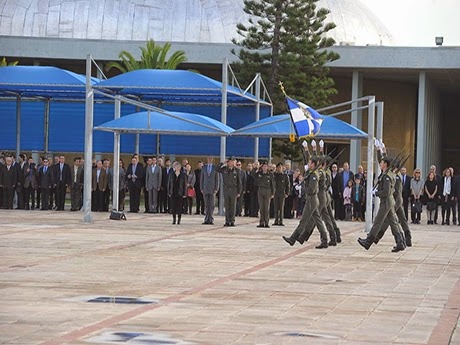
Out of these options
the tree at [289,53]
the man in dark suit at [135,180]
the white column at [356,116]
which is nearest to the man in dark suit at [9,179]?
the man in dark suit at [135,180]

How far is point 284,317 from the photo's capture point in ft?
43.0

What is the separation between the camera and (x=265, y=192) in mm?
31703

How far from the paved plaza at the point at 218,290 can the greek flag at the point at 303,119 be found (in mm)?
3879

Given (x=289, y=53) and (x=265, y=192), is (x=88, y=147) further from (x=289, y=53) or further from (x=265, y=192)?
(x=289, y=53)

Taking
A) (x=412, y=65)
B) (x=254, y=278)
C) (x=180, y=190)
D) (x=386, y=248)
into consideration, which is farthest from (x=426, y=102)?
(x=254, y=278)

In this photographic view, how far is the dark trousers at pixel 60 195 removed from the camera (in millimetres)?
38281

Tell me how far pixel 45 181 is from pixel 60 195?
24.7 inches

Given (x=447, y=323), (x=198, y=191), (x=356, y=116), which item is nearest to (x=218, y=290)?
(x=447, y=323)

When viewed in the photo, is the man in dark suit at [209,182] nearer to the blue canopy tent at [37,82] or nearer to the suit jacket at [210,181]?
the suit jacket at [210,181]

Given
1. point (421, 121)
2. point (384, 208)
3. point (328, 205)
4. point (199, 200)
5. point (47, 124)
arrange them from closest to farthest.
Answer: point (384, 208)
point (328, 205)
point (199, 200)
point (47, 124)
point (421, 121)

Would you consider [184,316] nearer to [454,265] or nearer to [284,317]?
[284,317]

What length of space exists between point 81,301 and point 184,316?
1591 mm

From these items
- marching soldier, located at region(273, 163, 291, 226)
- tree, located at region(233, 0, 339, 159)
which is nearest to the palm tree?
tree, located at region(233, 0, 339, 159)

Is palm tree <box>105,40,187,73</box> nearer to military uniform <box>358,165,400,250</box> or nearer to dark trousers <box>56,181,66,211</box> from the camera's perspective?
dark trousers <box>56,181,66,211</box>
